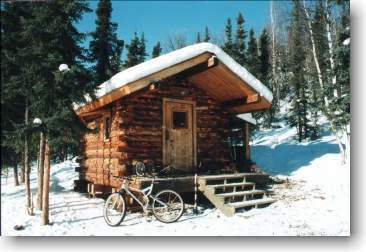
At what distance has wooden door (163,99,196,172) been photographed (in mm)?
9273

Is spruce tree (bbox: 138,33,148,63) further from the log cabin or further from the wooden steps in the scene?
the wooden steps

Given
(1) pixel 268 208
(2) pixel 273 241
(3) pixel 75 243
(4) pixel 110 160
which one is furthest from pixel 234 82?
(3) pixel 75 243

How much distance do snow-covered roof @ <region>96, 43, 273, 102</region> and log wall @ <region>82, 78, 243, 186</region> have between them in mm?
556

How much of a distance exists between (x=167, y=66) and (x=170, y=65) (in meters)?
0.09

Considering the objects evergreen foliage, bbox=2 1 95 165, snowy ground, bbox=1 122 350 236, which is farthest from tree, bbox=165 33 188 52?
evergreen foliage, bbox=2 1 95 165

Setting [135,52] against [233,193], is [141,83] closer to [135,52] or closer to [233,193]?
[233,193]

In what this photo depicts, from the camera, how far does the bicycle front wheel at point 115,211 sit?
6684 mm

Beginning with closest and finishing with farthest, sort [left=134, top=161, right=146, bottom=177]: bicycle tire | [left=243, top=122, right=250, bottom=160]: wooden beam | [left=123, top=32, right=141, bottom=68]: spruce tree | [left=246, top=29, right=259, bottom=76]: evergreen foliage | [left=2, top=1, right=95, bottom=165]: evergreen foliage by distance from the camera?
[left=2, top=1, right=95, bottom=165]: evergreen foliage → [left=134, top=161, right=146, bottom=177]: bicycle tire → [left=243, top=122, right=250, bottom=160]: wooden beam → [left=123, top=32, right=141, bottom=68]: spruce tree → [left=246, top=29, right=259, bottom=76]: evergreen foliage

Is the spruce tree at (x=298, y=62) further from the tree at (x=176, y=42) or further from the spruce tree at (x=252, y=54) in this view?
the spruce tree at (x=252, y=54)

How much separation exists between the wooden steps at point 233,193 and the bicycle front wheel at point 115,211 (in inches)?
80.0

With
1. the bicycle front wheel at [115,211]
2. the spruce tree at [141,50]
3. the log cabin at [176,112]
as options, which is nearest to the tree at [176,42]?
the spruce tree at [141,50]

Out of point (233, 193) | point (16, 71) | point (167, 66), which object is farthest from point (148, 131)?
point (16, 71)

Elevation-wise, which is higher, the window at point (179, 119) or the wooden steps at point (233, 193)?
the window at point (179, 119)

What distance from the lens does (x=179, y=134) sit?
947cm
